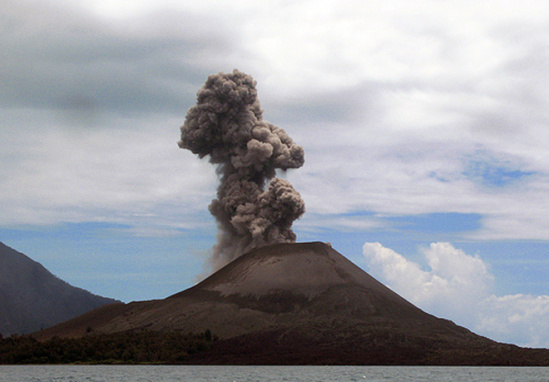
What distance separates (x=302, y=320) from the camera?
503ft

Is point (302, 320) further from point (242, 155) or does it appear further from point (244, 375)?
point (244, 375)

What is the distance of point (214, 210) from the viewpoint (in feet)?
619

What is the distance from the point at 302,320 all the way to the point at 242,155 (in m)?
51.8

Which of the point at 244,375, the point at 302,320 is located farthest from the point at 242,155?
the point at 244,375

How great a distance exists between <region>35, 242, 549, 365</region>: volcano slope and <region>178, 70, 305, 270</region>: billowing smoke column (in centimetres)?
839

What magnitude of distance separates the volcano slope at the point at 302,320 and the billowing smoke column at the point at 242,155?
8.39m

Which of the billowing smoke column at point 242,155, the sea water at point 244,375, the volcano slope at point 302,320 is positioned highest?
the billowing smoke column at point 242,155

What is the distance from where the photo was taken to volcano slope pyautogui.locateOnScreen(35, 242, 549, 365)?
136500 mm

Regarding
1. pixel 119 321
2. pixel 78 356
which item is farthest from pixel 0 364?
pixel 119 321

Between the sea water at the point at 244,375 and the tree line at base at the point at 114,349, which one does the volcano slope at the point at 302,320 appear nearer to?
the tree line at base at the point at 114,349

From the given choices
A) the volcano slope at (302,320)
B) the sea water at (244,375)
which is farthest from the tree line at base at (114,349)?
the sea water at (244,375)

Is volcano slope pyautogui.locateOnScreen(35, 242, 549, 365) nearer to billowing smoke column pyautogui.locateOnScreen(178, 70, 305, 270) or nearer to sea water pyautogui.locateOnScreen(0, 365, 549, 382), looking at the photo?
billowing smoke column pyautogui.locateOnScreen(178, 70, 305, 270)

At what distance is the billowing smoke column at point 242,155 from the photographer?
586 feet

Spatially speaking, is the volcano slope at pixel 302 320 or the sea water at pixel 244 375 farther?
the volcano slope at pixel 302 320
